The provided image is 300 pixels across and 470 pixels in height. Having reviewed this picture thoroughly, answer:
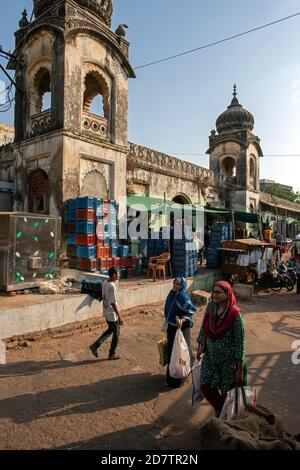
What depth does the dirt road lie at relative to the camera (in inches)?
136

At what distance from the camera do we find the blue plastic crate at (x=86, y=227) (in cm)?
926

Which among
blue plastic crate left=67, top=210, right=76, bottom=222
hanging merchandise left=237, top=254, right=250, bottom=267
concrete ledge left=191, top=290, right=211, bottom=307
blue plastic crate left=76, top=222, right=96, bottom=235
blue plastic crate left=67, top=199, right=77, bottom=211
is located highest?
blue plastic crate left=67, top=199, right=77, bottom=211

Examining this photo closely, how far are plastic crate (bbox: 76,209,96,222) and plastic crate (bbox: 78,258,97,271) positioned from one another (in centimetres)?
115

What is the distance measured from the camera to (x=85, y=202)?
9.33 metres

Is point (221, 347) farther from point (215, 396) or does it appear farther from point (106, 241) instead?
point (106, 241)

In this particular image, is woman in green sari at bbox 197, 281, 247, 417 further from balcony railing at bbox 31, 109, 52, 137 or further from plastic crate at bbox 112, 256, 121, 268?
balcony railing at bbox 31, 109, 52, 137

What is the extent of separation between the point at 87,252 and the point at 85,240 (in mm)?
346

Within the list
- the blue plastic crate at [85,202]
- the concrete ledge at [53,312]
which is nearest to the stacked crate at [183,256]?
the concrete ledge at [53,312]

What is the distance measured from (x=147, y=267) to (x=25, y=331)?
217 inches

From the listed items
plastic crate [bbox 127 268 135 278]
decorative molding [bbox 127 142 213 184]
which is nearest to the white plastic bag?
plastic crate [bbox 127 268 135 278]

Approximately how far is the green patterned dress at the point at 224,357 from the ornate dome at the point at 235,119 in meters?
20.9

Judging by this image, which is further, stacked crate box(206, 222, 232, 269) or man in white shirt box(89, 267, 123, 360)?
stacked crate box(206, 222, 232, 269)

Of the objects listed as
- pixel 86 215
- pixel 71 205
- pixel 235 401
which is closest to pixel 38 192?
pixel 71 205

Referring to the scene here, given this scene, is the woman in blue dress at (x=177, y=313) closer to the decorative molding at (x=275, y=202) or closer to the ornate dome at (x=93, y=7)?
the ornate dome at (x=93, y=7)
